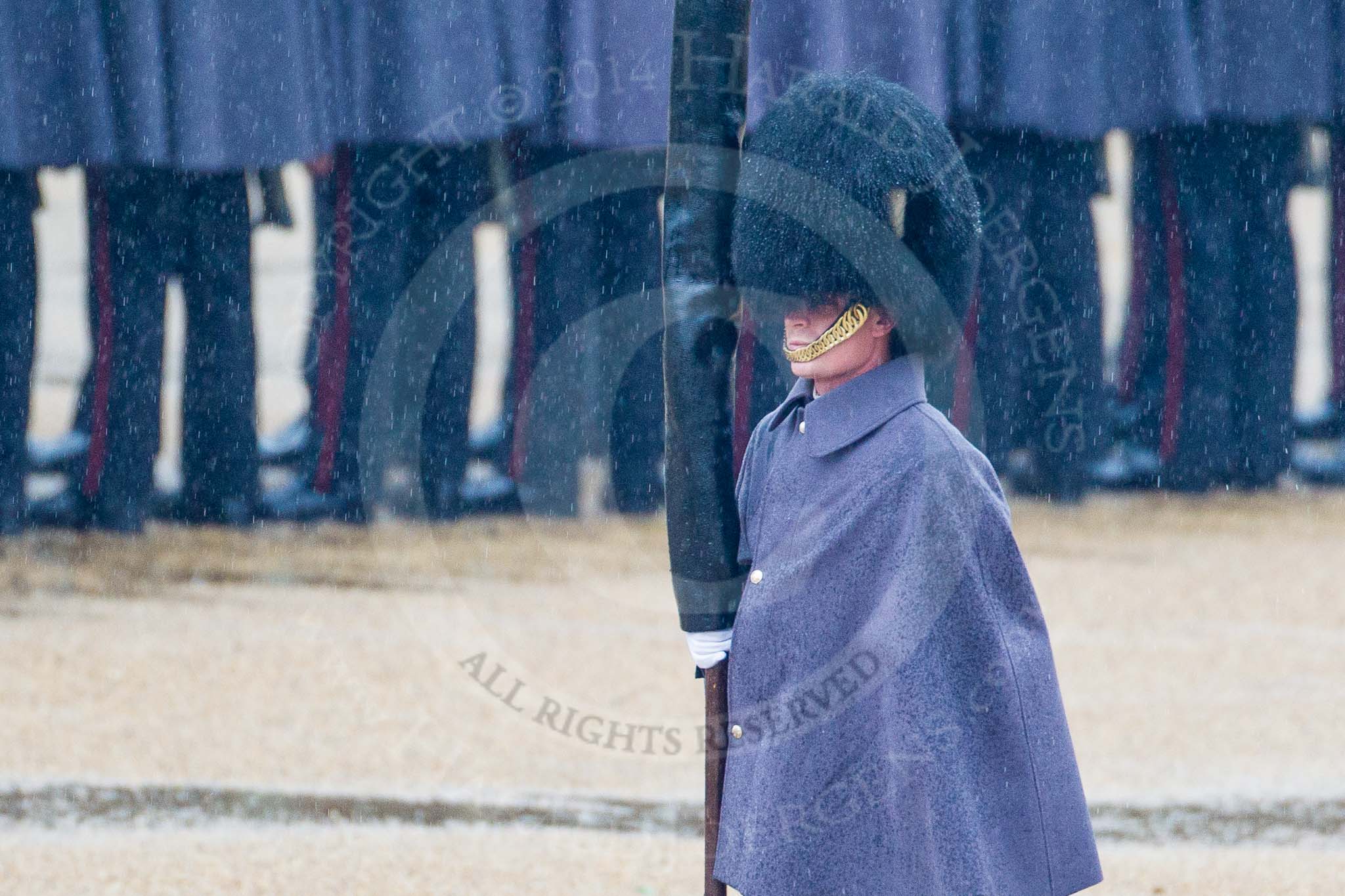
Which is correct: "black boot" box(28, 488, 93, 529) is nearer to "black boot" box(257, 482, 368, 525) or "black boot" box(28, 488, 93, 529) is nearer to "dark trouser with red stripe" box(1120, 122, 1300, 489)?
"black boot" box(257, 482, 368, 525)

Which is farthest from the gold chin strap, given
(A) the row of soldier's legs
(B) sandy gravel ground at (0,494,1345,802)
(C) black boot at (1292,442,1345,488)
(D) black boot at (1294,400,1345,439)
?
(D) black boot at (1294,400,1345,439)

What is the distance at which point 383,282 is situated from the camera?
474 centimetres

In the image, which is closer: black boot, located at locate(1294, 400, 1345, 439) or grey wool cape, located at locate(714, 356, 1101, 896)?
grey wool cape, located at locate(714, 356, 1101, 896)

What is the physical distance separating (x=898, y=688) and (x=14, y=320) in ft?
11.1

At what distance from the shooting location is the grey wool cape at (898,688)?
5.62ft

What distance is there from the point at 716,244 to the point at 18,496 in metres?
3.21

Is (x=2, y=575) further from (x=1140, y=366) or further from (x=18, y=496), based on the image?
(x=1140, y=366)

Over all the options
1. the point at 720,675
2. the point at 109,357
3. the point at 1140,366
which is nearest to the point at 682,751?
the point at 720,675

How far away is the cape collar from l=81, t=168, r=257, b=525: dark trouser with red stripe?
308 centimetres

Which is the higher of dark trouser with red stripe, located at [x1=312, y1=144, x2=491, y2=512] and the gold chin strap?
the gold chin strap

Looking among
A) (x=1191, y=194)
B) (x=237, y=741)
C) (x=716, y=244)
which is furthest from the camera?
(x=1191, y=194)

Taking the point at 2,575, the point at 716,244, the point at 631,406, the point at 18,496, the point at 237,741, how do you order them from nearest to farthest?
the point at 716,244 → the point at 237,741 → the point at 2,575 → the point at 18,496 → the point at 631,406

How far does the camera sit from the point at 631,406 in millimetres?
4809

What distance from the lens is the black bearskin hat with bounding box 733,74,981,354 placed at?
177cm
